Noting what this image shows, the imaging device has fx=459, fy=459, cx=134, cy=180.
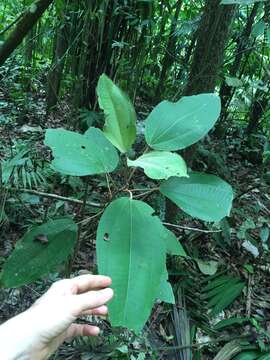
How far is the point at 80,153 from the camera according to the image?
3.32ft

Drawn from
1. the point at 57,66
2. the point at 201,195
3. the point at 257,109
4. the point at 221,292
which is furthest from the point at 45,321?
the point at 257,109

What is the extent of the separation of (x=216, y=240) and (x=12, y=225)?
3.73 ft

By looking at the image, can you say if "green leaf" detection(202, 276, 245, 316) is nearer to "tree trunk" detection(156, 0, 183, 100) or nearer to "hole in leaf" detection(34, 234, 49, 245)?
"hole in leaf" detection(34, 234, 49, 245)

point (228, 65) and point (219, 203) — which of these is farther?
point (228, 65)

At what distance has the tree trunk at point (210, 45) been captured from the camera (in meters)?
1.90

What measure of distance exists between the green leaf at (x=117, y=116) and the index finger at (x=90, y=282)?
0.91 ft

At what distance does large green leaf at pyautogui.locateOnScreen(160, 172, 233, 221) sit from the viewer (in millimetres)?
1017

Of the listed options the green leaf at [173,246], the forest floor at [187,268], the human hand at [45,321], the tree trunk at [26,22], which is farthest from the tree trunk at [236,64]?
the human hand at [45,321]

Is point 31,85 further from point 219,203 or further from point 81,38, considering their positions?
point 219,203

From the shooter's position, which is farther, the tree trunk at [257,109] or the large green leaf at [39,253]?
the tree trunk at [257,109]

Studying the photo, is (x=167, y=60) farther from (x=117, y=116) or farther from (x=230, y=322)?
(x=117, y=116)

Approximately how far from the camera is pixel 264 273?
8.37 feet

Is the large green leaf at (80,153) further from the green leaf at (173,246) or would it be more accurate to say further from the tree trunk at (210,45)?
the tree trunk at (210,45)

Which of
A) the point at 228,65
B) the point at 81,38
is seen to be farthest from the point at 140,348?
the point at 228,65
